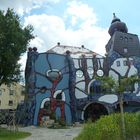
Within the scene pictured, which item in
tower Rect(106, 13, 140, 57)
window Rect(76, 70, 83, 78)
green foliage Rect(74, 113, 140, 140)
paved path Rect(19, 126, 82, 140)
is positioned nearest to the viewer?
green foliage Rect(74, 113, 140, 140)

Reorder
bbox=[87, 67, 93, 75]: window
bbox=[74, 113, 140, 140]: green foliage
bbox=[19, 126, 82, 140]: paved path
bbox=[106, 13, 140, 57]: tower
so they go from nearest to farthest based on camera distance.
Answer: bbox=[74, 113, 140, 140]: green foliage
bbox=[19, 126, 82, 140]: paved path
bbox=[87, 67, 93, 75]: window
bbox=[106, 13, 140, 57]: tower

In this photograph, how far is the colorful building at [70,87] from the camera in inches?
1909

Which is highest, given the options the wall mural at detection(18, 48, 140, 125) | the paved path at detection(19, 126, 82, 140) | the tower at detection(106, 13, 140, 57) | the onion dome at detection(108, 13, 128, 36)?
the onion dome at detection(108, 13, 128, 36)

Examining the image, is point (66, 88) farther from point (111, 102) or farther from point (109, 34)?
point (109, 34)

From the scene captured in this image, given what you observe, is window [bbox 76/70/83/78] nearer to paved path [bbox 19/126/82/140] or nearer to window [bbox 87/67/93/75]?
window [bbox 87/67/93/75]

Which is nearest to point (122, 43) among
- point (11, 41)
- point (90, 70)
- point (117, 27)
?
point (117, 27)

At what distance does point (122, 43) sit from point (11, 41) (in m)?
27.7

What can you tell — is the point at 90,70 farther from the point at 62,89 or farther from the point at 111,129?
the point at 111,129

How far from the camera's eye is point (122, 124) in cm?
1784

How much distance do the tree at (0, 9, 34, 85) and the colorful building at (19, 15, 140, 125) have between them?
1117 centimetres

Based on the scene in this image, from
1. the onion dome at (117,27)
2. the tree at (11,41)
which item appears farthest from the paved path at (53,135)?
the onion dome at (117,27)

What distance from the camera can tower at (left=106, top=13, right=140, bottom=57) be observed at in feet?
190

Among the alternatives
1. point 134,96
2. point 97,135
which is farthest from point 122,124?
point 134,96

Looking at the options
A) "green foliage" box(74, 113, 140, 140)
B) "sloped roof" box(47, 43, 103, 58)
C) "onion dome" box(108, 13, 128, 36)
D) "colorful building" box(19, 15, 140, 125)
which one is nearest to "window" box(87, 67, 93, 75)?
"colorful building" box(19, 15, 140, 125)
